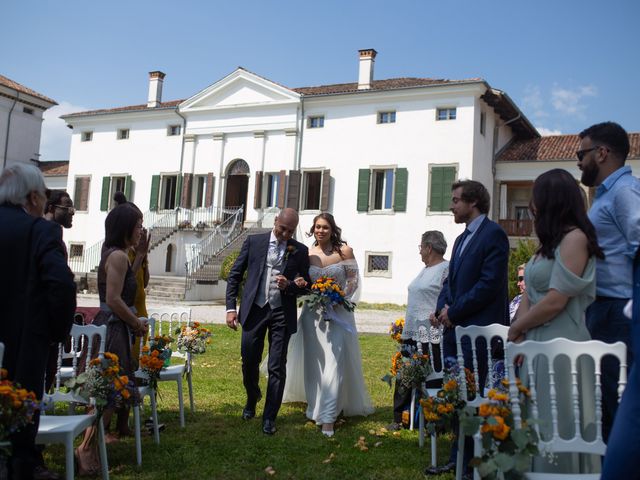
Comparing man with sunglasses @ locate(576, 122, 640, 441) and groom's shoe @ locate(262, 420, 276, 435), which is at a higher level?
man with sunglasses @ locate(576, 122, 640, 441)

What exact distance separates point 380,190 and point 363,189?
79 cm

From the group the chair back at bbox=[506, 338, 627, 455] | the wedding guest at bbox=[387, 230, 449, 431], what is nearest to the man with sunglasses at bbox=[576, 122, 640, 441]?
the chair back at bbox=[506, 338, 627, 455]

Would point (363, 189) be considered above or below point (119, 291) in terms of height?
above

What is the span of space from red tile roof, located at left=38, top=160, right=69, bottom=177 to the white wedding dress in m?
30.3

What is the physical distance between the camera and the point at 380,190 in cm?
2423

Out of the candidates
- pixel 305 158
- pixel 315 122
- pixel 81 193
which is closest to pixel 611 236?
pixel 305 158

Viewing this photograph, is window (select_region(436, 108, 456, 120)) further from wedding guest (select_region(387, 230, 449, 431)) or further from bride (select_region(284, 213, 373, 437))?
wedding guest (select_region(387, 230, 449, 431))

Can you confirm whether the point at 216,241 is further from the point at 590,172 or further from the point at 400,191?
the point at 590,172

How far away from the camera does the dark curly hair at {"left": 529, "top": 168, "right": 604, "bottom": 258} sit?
10.4 ft

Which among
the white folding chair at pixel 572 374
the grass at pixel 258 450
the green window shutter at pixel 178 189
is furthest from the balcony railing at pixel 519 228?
the white folding chair at pixel 572 374

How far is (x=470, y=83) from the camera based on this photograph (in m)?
22.0

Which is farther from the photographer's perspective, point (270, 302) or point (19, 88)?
point (19, 88)

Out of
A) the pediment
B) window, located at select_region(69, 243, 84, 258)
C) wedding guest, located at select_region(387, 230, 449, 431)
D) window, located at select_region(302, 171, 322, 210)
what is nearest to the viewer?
wedding guest, located at select_region(387, 230, 449, 431)

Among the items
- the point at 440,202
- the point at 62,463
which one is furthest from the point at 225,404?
the point at 440,202
